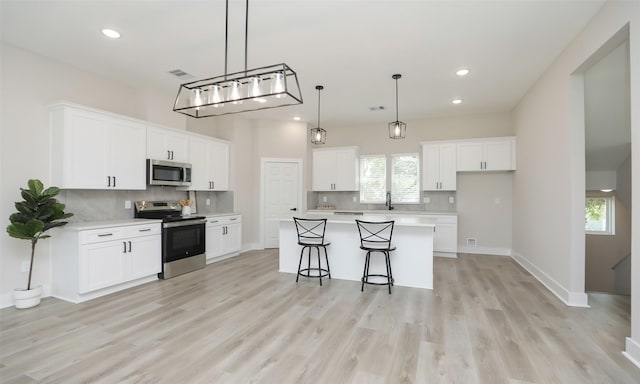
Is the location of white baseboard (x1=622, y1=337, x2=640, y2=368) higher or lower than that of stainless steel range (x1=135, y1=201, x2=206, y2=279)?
lower

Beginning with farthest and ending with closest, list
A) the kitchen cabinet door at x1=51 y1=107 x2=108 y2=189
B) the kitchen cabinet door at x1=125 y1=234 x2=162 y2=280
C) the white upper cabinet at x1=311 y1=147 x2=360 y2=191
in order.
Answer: the white upper cabinet at x1=311 y1=147 x2=360 y2=191 → the kitchen cabinet door at x1=125 y1=234 x2=162 y2=280 → the kitchen cabinet door at x1=51 y1=107 x2=108 y2=189

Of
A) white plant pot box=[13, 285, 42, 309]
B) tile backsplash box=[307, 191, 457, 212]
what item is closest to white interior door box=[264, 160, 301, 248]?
tile backsplash box=[307, 191, 457, 212]

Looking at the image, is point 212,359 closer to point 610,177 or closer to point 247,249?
point 247,249

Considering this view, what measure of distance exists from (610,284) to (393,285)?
15.6 ft

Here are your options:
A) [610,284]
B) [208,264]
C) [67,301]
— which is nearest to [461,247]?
[610,284]

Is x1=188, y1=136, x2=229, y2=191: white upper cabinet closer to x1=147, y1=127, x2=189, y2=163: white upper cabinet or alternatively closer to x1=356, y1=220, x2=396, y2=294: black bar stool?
x1=147, y1=127, x2=189, y2=163: white upper cabinet

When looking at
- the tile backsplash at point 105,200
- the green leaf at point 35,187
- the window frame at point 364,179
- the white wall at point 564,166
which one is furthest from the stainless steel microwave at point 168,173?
the white wall at point 564,166

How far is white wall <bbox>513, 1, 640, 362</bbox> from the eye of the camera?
2365 mm

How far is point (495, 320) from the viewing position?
3.10 metres

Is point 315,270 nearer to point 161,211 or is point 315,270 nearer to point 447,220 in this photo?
point 161,211

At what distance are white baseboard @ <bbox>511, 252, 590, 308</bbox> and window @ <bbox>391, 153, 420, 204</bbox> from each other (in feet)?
8.30

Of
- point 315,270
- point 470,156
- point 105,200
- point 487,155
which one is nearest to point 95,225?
point 105,200

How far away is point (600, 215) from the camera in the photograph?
5906mm

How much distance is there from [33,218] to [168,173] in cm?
184
